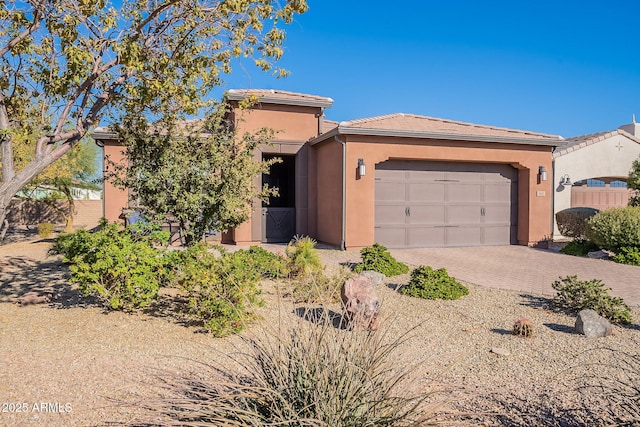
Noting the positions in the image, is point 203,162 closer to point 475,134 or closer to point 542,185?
point 475,134

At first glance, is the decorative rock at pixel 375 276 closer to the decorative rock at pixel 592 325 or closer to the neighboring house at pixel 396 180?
the decorative rock at pixel 592 325

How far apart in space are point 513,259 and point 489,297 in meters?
4.56

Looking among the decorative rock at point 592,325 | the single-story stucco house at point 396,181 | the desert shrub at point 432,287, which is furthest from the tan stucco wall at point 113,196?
the decorative rock at point 592,325

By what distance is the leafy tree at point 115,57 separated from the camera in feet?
18.1

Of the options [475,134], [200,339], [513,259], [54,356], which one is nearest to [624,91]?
[475,134]

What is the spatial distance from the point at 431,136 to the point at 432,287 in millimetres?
6358

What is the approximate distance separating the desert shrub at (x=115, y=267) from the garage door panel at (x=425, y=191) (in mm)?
8688

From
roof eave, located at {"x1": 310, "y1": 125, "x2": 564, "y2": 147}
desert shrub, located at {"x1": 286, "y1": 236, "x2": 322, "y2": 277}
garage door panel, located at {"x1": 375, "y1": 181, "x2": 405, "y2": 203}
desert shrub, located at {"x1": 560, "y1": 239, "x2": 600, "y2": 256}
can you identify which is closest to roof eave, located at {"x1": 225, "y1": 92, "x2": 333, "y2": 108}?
roof eave, located at {"x1": 310, "y1": 125, "x2": 564, "y2": 147}

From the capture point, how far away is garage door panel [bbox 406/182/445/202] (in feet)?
42.6

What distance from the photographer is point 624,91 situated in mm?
21531

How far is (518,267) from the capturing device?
33.1 ft

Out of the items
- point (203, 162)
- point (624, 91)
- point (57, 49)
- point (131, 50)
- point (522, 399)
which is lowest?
→ point (522, 399)

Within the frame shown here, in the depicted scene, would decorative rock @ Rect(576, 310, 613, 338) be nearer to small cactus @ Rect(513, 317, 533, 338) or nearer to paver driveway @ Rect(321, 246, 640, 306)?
small cactus @ Rect(513, 317, 533, 338)

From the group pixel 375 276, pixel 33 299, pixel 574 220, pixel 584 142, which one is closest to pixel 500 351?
pixel 375 276
